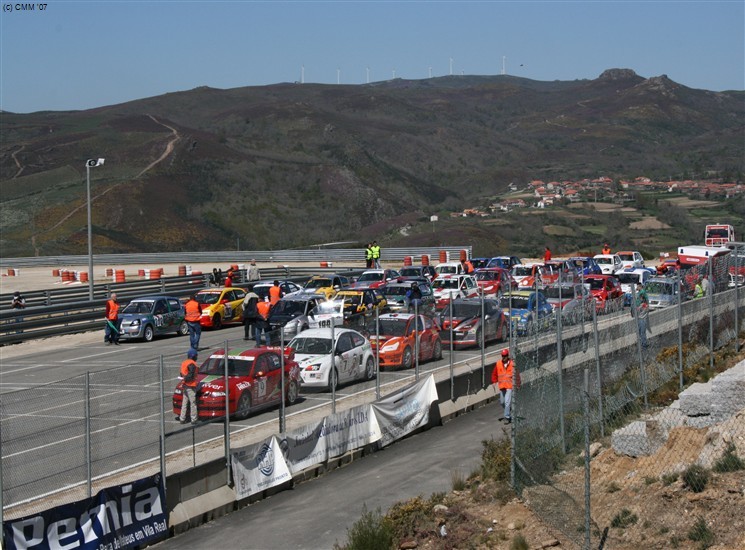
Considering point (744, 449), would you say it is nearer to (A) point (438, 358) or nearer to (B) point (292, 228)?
(A) point (438, 358)

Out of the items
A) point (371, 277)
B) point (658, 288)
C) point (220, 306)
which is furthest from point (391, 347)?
point (371, 277)

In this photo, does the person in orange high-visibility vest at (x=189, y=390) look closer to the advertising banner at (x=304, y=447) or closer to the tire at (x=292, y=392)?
the advertising banner at (x=304, y=447)

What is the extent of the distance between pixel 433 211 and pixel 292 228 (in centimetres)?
2090

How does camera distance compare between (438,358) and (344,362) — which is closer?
(344,362)

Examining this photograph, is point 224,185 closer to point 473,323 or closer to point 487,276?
point 487,276

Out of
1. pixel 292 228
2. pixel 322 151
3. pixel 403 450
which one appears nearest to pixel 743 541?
pixel 403 450

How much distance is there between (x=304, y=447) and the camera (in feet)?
56.1

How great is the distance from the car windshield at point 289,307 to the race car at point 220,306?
423 cm

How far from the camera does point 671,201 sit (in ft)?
355

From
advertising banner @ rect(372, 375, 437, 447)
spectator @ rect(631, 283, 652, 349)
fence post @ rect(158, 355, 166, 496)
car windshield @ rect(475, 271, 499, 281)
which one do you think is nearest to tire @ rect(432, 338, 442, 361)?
advertising banner @ rect(372, 375, 437, 447)

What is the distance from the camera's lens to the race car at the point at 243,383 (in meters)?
15.6

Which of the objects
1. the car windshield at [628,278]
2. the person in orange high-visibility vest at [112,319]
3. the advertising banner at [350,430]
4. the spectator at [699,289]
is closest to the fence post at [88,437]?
the advertising banner at [350,430]

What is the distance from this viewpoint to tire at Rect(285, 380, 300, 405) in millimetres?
17828

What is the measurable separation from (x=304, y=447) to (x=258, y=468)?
1.23 metres
